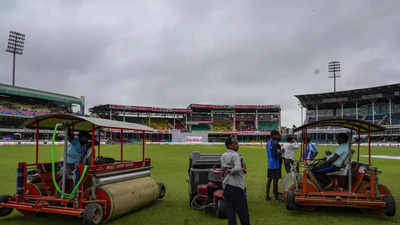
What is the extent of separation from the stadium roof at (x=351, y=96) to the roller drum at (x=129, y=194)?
66.1 m

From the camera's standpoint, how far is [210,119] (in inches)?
3381

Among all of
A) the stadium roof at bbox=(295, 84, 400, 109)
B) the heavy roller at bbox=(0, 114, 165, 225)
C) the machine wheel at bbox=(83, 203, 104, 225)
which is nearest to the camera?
the machine wheel at bbox=(83, 203, 104, 225)

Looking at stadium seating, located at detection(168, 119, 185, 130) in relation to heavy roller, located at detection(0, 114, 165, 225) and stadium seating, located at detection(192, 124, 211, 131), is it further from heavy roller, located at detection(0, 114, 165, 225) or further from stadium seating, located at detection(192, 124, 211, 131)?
heavy roller, located at detection(0, 114, 165, 225)

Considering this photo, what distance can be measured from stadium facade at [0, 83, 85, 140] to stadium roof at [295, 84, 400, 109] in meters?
55.6

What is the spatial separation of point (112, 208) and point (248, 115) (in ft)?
272

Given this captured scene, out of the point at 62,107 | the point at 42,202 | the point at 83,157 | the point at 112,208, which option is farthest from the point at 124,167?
the point at 62,107

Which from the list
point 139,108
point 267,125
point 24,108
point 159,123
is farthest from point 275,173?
point 267,125

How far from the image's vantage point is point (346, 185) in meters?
7.35

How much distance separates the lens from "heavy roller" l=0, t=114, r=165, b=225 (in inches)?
238

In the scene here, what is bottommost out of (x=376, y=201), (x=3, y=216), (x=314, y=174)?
(x=3, y=216)

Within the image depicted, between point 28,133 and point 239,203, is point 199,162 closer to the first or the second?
point 239,203

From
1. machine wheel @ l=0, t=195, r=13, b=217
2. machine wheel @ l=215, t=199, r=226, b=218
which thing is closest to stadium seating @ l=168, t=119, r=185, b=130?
machine wheel @ l=0, t=195, r=13, b=217

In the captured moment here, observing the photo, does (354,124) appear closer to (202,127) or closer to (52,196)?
(52,196)

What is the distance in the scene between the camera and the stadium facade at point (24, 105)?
186 feet
